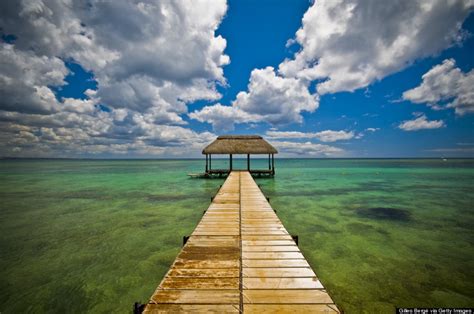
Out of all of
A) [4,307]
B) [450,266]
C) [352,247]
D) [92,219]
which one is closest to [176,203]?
[92,219]

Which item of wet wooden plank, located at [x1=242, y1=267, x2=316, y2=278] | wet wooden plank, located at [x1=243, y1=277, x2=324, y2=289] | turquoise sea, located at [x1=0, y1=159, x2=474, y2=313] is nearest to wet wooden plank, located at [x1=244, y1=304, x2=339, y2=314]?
wet wooden plank, located at [x1=243, y1=277, x2=324, y2=289]

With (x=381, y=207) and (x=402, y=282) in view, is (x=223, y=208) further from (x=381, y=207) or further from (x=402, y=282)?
(x=381, y=207)

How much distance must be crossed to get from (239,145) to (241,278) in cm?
2053

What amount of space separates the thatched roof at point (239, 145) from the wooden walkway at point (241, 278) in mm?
17420

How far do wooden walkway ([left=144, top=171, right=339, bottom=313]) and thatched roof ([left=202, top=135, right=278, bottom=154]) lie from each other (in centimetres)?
1742

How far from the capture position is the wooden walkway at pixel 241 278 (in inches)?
92.7

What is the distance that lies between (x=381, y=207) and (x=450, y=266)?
6.79 meters

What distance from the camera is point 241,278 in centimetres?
290

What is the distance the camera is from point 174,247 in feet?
21.7

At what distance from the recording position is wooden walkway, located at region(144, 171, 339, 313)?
2355mm

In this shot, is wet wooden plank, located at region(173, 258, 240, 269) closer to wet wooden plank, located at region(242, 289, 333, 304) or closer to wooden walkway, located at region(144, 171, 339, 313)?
wooden walkway, located at region(144, 171, 339, 313)

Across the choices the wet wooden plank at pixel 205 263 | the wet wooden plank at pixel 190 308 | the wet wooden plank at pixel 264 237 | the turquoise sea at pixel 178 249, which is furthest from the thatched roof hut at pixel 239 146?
the wet wooden plank at pixel 190 308

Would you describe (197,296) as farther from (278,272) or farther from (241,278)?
(278,272)

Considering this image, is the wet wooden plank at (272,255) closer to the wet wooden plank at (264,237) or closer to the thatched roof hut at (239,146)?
the wet wooden plank at (264,237)
